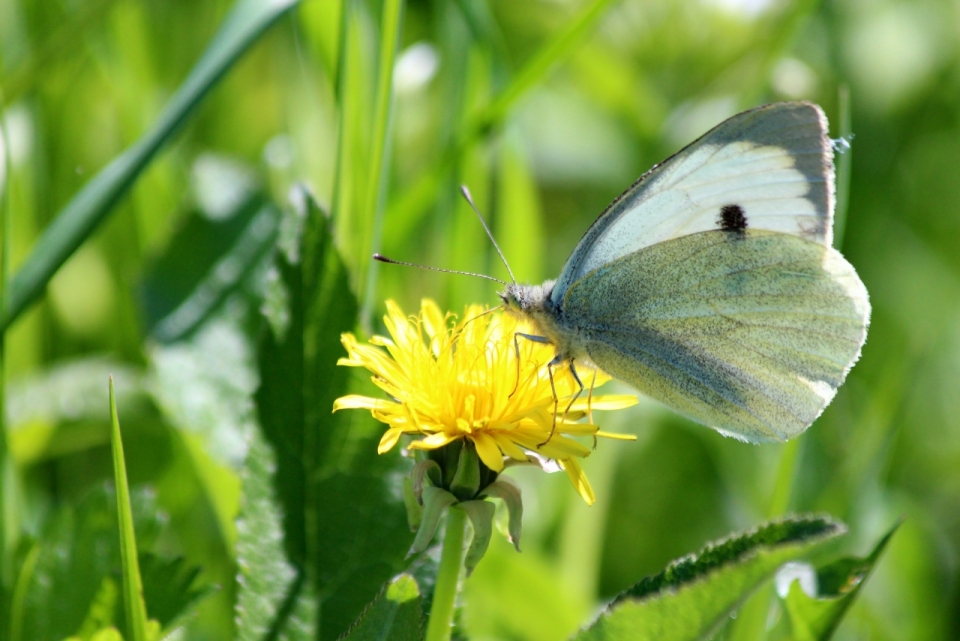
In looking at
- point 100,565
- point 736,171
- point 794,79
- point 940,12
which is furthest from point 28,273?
point 940,12

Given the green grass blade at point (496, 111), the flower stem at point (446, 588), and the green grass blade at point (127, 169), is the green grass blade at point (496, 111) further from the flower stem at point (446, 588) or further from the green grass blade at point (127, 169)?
the flower stem at point (446, 588)

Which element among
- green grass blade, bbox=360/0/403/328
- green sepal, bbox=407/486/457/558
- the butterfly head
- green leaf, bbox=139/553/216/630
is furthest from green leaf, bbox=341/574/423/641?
the butterfly head

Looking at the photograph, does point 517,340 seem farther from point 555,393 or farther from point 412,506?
point 412,506

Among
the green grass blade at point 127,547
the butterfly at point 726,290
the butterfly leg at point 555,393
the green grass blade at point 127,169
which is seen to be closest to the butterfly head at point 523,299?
the butterfly at point 726,290

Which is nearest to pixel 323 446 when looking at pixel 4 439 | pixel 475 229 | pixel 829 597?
pixel 4 439

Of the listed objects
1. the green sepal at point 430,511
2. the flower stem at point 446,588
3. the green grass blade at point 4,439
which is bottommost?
the flower stem at point 446,588

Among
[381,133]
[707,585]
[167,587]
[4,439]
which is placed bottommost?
[707,585]
